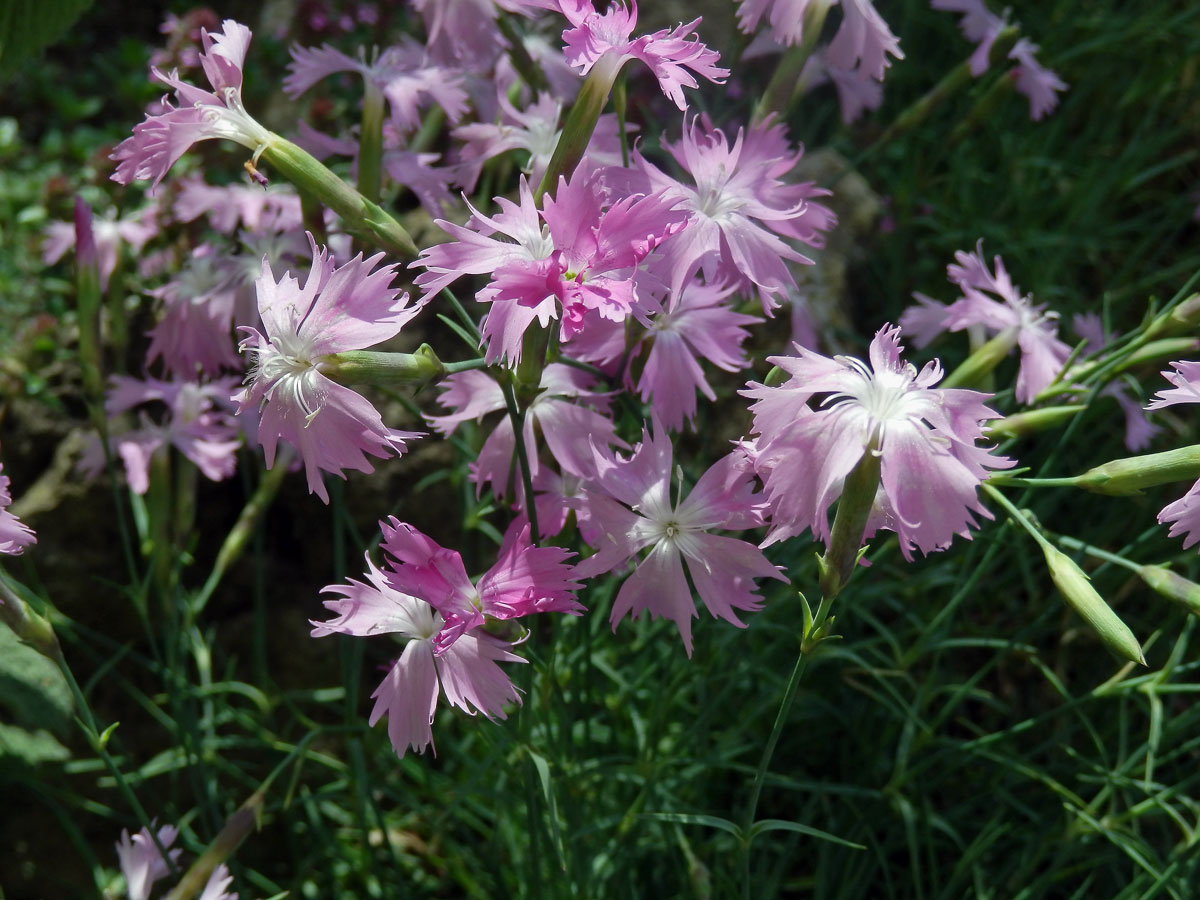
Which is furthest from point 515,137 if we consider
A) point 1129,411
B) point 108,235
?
point 1129,411

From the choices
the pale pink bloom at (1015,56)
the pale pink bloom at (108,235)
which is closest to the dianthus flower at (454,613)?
the pale pink bloom at (108,235)

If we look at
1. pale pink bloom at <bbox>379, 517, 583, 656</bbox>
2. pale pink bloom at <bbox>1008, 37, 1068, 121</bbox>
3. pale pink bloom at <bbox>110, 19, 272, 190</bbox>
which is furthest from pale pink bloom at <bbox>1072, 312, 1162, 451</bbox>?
pale pink bloom at <bbox>110, 19, 272, 190</bbox>

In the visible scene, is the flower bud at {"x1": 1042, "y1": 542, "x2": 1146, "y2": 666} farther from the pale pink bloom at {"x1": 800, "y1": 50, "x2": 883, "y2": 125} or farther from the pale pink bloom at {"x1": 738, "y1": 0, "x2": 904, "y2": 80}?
the pale pink bloom at {"x1": 800, "y1": 50, "x2": 883, "y2": 125}

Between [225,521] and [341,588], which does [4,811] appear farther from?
[341,588]

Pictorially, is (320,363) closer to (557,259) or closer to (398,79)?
(557,259)

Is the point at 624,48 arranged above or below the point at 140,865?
above

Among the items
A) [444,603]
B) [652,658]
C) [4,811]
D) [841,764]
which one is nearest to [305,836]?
[4,811]
